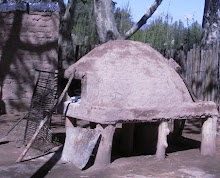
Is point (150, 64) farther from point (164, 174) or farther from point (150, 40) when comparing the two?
point (150, 40)

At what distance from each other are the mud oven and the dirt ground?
196 mm

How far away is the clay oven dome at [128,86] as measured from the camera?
20.5ft

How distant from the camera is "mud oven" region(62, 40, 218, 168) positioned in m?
6.19

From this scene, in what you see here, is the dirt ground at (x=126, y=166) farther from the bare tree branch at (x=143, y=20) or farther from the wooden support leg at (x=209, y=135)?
the bare tree branch at (x=143, y=20)

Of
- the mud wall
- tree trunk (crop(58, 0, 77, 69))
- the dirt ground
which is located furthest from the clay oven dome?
tree trunk (crop(58, 0, 77, 69))

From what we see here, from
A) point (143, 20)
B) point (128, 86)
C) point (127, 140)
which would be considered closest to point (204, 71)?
point (143, 20)

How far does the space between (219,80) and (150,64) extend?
15.2 feet

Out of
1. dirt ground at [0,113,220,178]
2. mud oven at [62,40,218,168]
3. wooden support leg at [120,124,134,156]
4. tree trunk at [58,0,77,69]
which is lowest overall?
dirt ground at [0,113,220,178]

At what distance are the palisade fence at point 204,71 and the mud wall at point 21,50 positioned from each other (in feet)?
11.4

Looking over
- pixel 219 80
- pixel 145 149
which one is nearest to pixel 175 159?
pixel 145 149

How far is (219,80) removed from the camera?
10.9 m

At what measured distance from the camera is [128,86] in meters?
6.38

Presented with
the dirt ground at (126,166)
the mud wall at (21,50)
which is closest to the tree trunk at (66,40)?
the mud wall at (21,50)

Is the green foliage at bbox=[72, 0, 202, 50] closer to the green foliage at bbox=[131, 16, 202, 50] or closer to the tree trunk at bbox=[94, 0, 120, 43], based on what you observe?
the green foliage at bbox=[131, 16, 202, 50]
